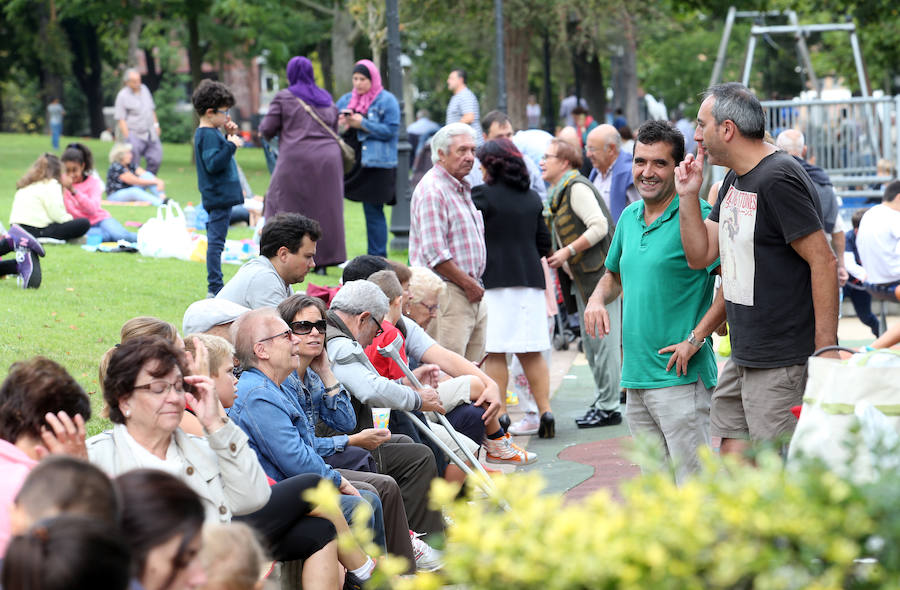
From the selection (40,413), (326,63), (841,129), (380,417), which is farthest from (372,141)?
(326,63)

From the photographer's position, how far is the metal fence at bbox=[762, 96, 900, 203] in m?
17.5

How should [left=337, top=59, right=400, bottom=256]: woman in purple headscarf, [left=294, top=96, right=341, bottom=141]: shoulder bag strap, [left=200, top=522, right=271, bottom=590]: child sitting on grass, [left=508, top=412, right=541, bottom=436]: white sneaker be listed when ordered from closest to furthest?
[left=200, top=522, right=271, bottom=590]: child sitting on grass < [left=508, top=412, right=541, bottom=436]: white sneaker < [left=294, top=96, right=341, bottom=141]: shoulder bag strap < [left=337, top=59, right=400, bottom=256]: woman in purple headscarf

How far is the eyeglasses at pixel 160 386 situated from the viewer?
4.13 meters

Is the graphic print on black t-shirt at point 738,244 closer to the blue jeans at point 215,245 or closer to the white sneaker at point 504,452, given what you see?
the white sneaker at point 504,452

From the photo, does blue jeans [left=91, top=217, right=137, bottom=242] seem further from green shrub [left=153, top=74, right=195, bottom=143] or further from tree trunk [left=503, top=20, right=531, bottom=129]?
green shrub [left=153, top=74, right=195, bottom=143]

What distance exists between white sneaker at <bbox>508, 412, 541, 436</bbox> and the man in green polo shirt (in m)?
3.37

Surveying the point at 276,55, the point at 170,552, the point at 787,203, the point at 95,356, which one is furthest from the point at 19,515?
the point at 276,55

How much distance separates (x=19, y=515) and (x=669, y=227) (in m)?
3.35

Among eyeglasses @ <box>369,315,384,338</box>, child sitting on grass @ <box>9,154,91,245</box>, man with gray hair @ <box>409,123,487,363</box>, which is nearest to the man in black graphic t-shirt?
eyeglasses @ <box>369,315,384,338</box>

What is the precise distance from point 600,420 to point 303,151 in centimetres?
398

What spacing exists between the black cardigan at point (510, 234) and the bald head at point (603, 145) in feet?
5.85

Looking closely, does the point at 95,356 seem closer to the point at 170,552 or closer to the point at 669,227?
the point at 669,227

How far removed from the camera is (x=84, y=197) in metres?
14.6

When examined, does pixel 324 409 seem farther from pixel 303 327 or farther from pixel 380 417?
pixel 380 417
